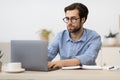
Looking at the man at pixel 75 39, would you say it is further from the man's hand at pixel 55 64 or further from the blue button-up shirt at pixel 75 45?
the man's hand at pixel 55 64

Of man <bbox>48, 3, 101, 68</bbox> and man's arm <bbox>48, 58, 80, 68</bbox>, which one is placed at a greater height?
man <bbox>48, 3, 101, 68</bbox>

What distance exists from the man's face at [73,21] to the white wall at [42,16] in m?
2.37

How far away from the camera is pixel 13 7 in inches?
193

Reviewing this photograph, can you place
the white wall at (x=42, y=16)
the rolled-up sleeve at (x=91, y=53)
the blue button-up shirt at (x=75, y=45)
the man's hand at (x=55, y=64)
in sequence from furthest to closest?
the white wall at (x=42, y=16) → the blue button-up shirt at (x=75, y=45) → the rolled-up sleeve at (x=91, y=53) → the man's hand at (x=55, y=64)

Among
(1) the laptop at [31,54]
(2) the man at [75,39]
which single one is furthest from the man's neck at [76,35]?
(1) the laptop at [31,54]

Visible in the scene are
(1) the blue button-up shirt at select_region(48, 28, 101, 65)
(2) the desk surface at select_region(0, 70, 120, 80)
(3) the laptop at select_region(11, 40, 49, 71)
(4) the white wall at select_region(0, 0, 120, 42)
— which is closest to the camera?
(2) the desk surface at select_region(0, 70, 120, 80)

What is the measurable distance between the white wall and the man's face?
2.37 m

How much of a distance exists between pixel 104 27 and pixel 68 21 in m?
2.49

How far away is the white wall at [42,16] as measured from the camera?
4737 mm

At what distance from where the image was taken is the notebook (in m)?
1.64

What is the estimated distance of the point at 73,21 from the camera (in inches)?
94.0

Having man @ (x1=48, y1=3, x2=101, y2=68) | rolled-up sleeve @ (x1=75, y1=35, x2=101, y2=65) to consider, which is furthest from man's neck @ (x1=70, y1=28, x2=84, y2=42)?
rolled-up sleeve @ (x1=75, y1=35, x2=101, y2=65)

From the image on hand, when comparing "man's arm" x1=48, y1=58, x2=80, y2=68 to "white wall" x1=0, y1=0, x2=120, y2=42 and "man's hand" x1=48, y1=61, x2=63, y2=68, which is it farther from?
"white wall" x1=0, y1=0, x2=120, y2=42

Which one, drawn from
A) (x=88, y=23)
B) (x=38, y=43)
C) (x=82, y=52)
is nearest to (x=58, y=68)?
(x=38, y=43)
